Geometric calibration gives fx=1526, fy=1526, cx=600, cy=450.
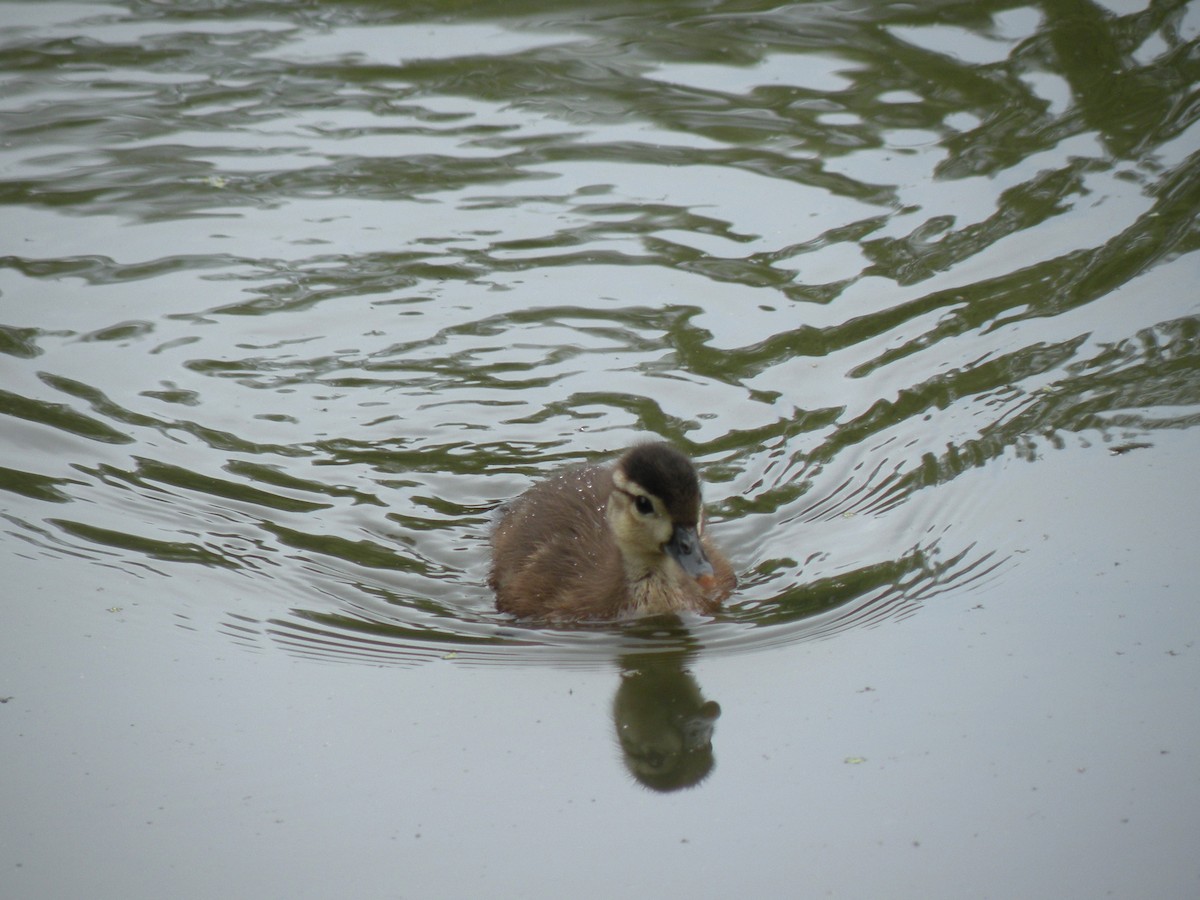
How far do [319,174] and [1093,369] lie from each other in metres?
4.65

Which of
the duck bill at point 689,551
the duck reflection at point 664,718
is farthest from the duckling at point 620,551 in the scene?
the duck reflection at point 664,718

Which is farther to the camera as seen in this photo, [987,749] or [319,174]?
[319,174]

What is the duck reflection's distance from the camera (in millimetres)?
4648

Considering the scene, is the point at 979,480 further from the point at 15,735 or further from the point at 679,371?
the point at 15,735

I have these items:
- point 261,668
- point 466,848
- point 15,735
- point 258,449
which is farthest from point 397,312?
point 466,848

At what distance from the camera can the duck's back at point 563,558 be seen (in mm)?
5918

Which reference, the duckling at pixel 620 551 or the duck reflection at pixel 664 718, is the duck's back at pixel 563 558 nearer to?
the duckling at pixel 620 551

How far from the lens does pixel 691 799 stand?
4.47m

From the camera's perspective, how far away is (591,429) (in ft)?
23.7

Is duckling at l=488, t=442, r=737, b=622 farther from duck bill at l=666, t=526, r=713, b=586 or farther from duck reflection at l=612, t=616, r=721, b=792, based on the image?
duck reflection at l=612, t=616, r=721, b=792

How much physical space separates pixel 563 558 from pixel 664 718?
122 centimetres

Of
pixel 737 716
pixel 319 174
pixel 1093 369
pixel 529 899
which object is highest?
pixel 319 174

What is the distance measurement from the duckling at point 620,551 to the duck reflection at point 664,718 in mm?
336

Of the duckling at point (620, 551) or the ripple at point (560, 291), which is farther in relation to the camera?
the ripple at point (560, 291)
